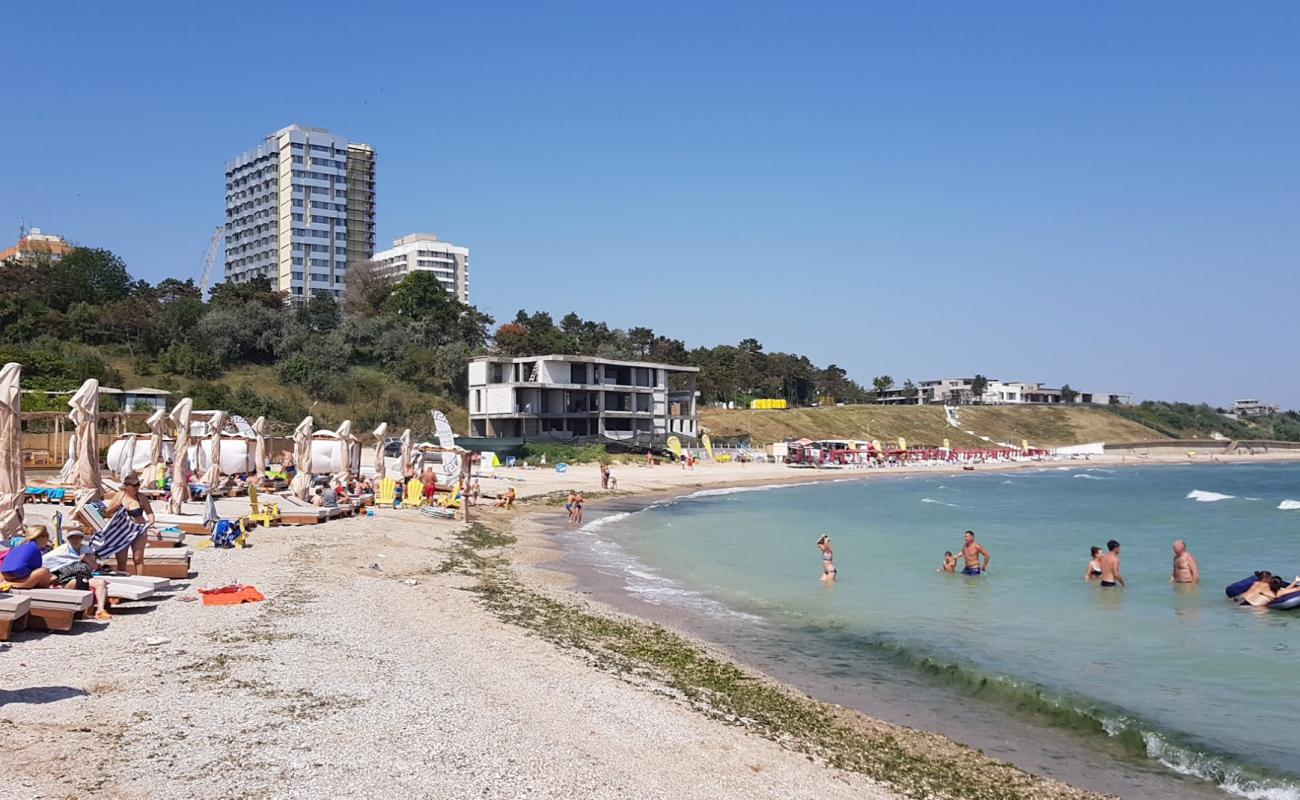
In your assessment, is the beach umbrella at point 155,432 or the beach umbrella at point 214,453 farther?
the beach umbrella at point 214,453

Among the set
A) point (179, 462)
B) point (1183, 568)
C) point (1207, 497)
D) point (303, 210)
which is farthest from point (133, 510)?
point (303, 210)

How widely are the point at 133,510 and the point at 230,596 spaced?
108 inches

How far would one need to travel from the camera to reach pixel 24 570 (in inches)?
367

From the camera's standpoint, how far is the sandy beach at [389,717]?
595 centimetres

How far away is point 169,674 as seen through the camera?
7867mm

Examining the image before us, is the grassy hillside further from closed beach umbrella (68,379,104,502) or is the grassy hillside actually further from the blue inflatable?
closed beach umbrella (68,379,104,502)

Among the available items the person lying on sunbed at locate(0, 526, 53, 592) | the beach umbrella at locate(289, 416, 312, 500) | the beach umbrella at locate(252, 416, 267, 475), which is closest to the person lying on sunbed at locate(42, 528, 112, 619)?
the person lying on sunbed at locate(0, 526, 53, 592)

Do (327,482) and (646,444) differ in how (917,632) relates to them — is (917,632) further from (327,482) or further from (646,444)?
(646,444)

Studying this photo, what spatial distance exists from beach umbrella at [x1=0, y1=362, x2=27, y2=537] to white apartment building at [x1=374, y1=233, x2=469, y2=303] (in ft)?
432

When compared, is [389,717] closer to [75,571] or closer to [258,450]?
[75,571]

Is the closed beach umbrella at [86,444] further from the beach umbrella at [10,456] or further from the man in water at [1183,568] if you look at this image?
the man in water at [1183,568]

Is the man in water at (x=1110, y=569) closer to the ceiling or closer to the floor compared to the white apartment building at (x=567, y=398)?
closer to the floor

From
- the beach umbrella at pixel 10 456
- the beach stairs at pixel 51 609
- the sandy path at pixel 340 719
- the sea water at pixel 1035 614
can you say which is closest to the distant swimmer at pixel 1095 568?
the sea water at pixel 1035 614

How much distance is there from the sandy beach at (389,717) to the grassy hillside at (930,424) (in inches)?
3147
